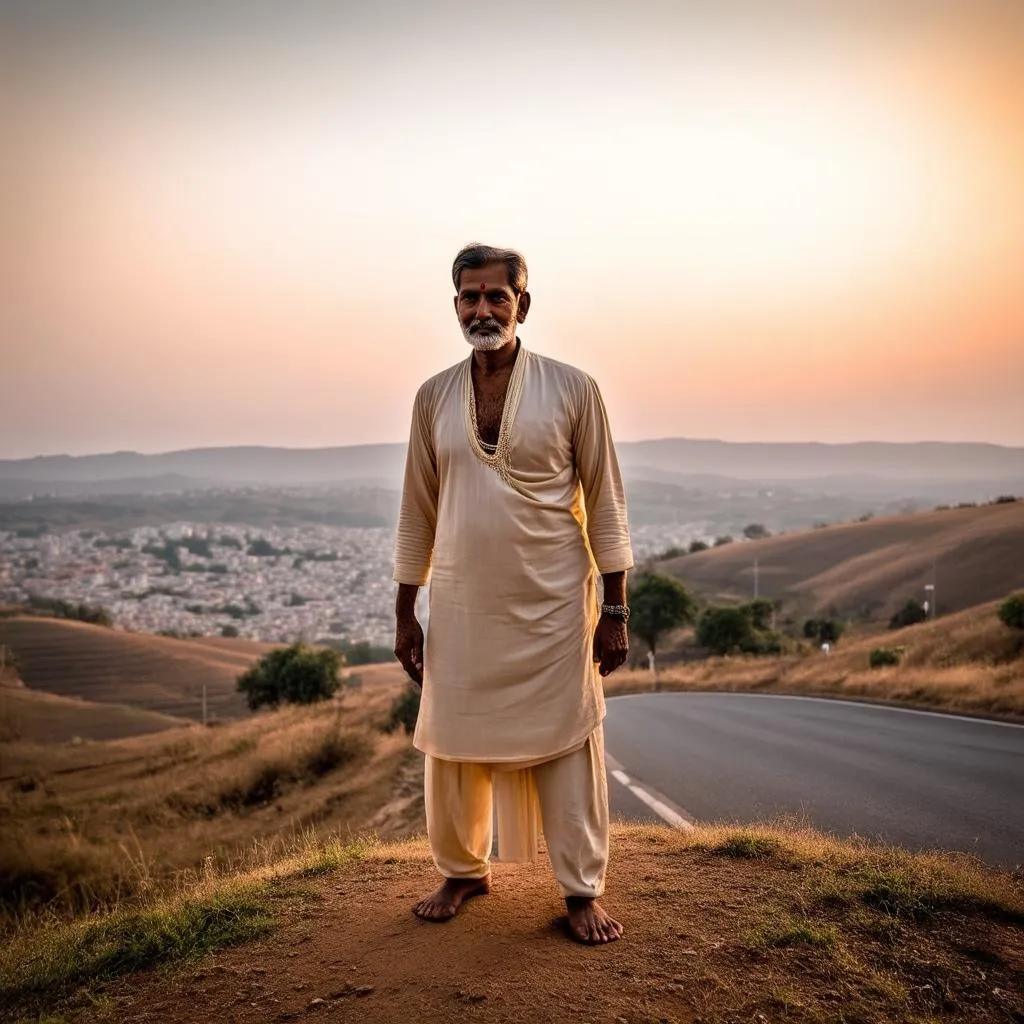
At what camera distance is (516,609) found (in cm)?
373

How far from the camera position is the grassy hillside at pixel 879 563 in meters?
58.5

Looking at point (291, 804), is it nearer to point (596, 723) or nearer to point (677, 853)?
point (677, 853)

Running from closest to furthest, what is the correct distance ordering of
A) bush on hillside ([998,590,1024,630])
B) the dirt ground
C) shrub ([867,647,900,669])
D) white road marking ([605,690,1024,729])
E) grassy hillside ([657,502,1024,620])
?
the dirt ground → white road marking ([605,690,1024,729]) → bush on hillside ([998,590,1024,630]) → shrub ([867,647,900,669]) → grassy hillside ([657,502,1024,620])

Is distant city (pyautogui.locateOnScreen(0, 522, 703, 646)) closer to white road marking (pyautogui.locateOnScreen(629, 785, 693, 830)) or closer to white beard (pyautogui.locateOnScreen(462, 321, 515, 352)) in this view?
white road marking (pyautogui.locateOnScreen(629, 785, 693, 830))

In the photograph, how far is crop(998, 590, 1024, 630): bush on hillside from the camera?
1705 cm

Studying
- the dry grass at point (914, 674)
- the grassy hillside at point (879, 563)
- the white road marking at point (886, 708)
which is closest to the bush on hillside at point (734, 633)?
the dry grass at point (914, 674)

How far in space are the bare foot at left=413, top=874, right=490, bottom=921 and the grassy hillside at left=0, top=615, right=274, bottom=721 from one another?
52.6 meters

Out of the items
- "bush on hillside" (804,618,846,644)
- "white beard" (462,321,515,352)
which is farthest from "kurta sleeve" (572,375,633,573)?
"bush on hillside" (804,618,846,644)

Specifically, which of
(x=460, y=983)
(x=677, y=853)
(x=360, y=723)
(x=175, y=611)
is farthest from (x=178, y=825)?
(x=175, y=611)

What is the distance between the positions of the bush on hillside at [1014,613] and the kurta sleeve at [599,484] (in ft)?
52.0

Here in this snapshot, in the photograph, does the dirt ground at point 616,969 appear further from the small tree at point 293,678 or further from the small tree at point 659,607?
the small tree at point 659,607

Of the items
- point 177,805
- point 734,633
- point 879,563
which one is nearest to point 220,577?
point 879,563

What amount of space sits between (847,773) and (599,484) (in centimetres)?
566

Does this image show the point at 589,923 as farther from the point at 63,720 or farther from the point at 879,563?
the point at 879,563
